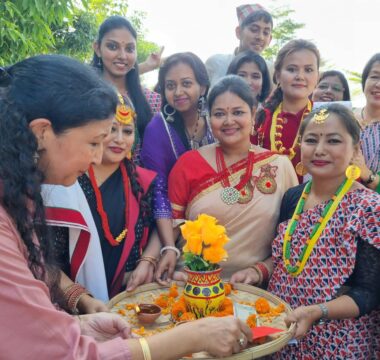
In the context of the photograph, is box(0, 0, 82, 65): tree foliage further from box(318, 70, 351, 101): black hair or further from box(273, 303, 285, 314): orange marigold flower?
box(273, 303, 285, 314): orange marigold flower

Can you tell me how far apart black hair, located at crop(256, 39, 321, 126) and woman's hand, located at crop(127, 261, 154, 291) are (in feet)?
5.85

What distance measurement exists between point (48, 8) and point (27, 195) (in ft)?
21.9

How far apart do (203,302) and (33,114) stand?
1.32 metres

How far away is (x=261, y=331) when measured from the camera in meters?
2.10

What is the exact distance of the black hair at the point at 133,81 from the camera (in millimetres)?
4000

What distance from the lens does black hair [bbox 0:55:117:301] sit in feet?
5.10

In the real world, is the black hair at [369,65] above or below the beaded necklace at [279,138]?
above

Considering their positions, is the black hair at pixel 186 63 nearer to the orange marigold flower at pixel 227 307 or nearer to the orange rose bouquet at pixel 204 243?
the orange rose bouquet at pixel 204 243

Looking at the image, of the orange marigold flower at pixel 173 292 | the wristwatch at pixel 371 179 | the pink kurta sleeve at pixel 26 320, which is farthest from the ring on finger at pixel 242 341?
the wristwatch at pixel 371 179

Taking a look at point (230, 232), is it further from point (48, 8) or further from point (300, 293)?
point (48, 8)

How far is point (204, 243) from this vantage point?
90.7 inches

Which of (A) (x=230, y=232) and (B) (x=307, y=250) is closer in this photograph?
(B) (x=307, y=250)

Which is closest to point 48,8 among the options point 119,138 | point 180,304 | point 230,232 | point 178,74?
point 178,74

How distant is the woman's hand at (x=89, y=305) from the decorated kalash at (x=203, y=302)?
0.29ft
